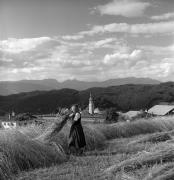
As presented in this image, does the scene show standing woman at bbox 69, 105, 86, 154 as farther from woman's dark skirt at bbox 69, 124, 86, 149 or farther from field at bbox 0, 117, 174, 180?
field at bbox 0, 117, 174, 180

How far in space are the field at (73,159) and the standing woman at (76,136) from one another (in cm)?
26

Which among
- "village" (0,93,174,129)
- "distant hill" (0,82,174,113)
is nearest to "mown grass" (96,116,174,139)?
"village" (0,93,174,129)

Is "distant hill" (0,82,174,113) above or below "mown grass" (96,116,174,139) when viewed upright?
below

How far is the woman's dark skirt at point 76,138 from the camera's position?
9.84 m

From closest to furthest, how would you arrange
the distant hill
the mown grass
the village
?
the village < the mown grass < the distant hill

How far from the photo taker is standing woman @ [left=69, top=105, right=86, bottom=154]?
9.82 meters

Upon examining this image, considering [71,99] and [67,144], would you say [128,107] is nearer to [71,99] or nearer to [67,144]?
[71,99]

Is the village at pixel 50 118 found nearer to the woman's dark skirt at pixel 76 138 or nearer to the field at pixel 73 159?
the field at pixel 73 159

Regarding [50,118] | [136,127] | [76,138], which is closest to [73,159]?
[76,138]

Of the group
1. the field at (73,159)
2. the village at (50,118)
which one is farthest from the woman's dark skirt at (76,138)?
the village at (50,118)

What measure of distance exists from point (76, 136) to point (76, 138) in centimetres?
7

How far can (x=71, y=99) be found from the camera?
14538 centimetres

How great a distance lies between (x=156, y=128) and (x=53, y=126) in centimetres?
698

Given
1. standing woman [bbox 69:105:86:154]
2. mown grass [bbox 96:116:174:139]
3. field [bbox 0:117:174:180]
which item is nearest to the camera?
field [bbox 0:117:174:180]
